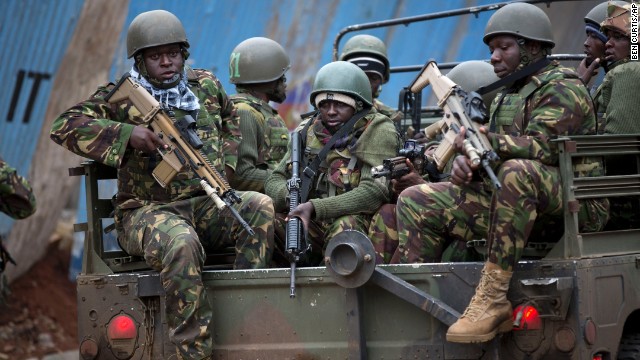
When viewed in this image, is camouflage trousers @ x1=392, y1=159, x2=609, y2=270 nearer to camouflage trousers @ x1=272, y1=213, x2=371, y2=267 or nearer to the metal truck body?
the metal truck body

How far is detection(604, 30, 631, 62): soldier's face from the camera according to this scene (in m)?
7.59

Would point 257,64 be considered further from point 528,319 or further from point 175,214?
point 528,319

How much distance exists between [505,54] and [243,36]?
7006mm

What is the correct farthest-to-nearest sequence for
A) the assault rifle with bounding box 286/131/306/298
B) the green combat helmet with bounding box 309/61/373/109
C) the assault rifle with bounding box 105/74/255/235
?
the green combat helmet with bounding box 309/61/373/109, the assault rifle with bounding box 105/74/255/235, the assault rifle with bounding box 286/131/306/298

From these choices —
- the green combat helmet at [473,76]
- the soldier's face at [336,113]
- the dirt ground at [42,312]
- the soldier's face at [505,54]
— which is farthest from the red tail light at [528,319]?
the dirt ground at [42,312]

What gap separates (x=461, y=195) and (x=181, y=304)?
5.13ft

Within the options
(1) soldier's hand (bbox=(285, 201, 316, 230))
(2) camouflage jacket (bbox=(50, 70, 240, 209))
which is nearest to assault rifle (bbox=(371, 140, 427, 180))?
(1) soldier's hand (bbox=(285, 201, 316, 230))

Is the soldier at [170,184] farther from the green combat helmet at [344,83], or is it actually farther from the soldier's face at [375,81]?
the soldier's face at [375,81]

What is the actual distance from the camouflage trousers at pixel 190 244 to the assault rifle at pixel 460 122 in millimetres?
1114

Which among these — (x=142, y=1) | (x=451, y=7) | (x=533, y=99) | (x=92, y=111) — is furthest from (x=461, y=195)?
(x=451, y=7)

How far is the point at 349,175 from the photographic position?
7109 mm

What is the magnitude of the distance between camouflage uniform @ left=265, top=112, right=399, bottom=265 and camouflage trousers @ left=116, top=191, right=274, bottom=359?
0.30 meters

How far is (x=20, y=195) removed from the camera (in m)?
7.47

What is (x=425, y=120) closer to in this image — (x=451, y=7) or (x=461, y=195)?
(x=461, y=195)
